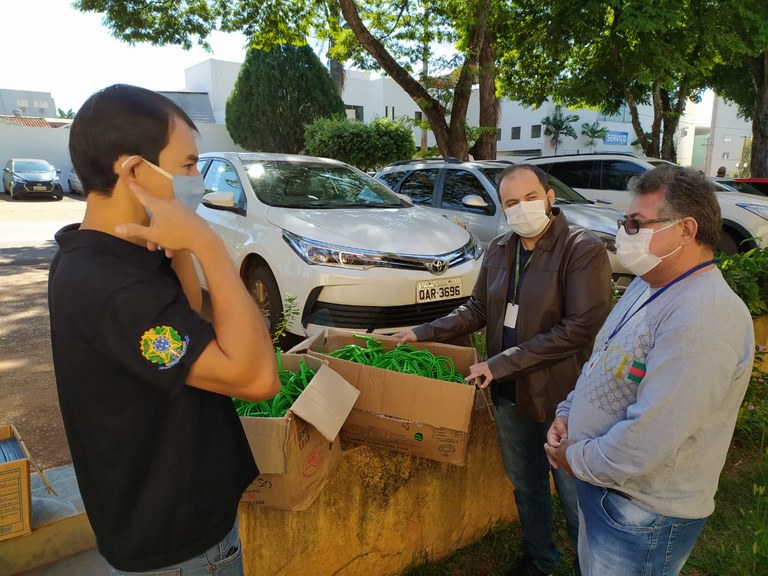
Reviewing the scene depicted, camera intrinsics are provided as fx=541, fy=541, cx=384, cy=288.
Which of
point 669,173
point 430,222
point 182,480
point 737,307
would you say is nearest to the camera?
point 182,480

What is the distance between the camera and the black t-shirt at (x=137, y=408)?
3.22 feet

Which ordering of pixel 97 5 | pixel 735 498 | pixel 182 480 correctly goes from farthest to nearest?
pixel 97 5, pixel 735 498, pixel 182 480

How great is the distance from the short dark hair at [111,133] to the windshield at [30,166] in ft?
81.9

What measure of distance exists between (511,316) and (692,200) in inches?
38.3

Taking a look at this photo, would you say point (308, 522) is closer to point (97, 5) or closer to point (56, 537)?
point (56, 537)

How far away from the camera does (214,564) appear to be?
1245 mm

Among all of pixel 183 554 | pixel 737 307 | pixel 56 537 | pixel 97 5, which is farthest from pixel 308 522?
pixel 97 5

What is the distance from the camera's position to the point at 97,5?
1051 centimetres

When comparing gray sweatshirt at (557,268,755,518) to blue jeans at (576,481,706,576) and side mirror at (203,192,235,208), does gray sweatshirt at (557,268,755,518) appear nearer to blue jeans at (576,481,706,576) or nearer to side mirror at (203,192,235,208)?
blue jeans at (576,481,706,576)

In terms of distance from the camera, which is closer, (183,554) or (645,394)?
(183,554)

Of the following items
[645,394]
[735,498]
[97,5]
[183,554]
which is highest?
[97,5]

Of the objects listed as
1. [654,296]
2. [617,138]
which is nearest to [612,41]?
[654,296]

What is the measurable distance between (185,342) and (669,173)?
1357 millimetres

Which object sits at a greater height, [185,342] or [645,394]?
[185,342]
